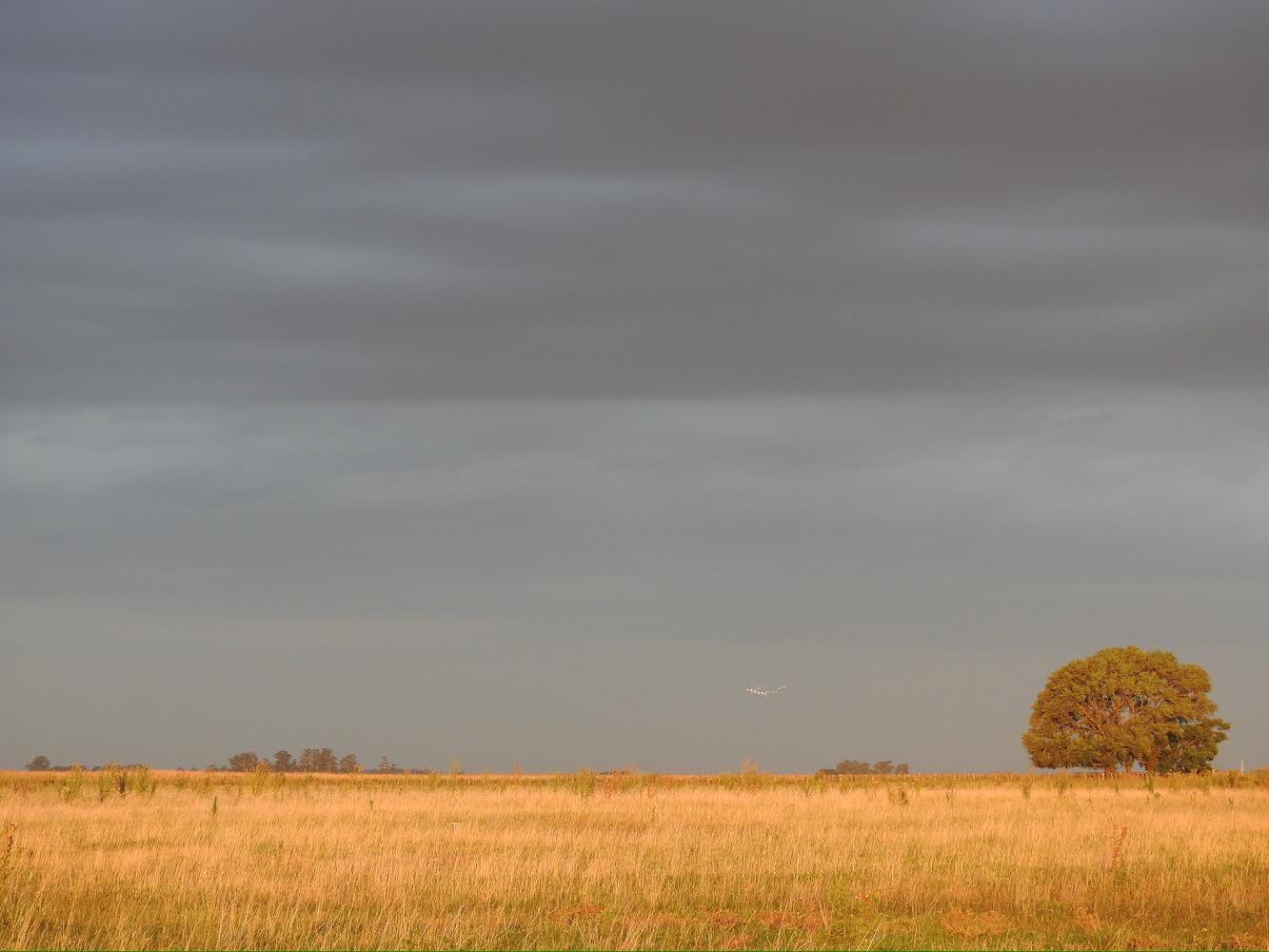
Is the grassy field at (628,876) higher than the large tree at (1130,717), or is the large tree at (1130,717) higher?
the large tree at (1130,717)

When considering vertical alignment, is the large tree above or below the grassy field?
above

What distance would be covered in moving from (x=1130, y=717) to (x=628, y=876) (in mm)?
53407

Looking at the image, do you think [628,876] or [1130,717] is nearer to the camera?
[628,876]

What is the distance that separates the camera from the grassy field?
51.1 feet

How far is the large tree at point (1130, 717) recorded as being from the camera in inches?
2596

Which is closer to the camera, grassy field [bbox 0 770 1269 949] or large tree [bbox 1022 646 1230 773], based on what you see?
grassy field [bbox 0 770 1269 949]

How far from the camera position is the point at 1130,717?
67062 millimetres

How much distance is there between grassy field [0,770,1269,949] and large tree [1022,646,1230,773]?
31.6 m

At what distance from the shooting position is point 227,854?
22.0 m

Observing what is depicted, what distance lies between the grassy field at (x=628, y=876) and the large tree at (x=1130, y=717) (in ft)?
104

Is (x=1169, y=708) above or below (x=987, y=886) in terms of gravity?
above

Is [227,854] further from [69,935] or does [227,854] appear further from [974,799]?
[974,799]

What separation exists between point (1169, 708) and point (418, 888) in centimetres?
5610

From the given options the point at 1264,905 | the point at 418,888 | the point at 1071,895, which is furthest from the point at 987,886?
the point at 418,888
